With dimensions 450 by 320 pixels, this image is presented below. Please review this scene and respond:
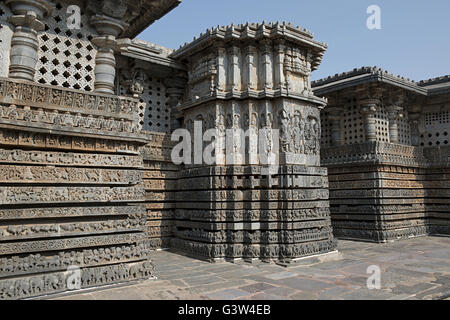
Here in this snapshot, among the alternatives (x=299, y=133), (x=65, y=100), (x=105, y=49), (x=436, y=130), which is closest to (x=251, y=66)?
(x=299, y=133)

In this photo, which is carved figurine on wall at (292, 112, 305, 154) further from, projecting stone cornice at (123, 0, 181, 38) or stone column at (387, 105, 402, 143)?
stone column at (387, 105, 402, 143)

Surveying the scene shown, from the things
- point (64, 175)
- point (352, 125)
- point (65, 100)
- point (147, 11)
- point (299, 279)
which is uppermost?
point (147, 11)

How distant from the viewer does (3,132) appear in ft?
18.2

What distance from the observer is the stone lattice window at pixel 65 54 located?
6.47m

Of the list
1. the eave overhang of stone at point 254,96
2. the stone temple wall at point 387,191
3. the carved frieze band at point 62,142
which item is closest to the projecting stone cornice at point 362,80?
the stone temple wall at point 387,191

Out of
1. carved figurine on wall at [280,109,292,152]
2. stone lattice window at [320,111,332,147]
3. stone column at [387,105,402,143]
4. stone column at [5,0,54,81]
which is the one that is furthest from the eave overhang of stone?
stone column at [387,105,402,143]

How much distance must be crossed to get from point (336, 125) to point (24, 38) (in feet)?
37.4

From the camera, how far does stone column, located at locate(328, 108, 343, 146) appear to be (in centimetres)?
1403

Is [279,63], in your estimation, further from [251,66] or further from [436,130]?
[436,130]

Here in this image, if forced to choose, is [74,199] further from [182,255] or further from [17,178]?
[182,255]

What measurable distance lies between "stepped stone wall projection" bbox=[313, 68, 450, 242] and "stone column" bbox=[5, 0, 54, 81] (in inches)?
401

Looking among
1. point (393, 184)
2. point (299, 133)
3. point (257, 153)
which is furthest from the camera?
point (393, 184)

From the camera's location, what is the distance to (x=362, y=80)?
1240 cm
